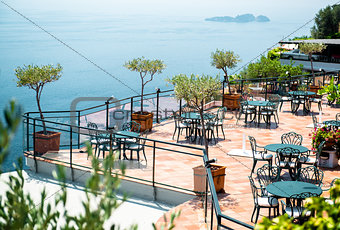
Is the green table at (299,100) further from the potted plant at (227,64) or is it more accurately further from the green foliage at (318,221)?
the green foliage at (318,221)

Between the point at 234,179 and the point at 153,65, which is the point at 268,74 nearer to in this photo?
the point at 153,65

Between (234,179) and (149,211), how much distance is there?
1.83 m

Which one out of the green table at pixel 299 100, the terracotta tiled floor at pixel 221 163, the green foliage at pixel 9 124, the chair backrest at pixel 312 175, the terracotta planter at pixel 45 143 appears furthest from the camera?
the green table at pixel 299 100

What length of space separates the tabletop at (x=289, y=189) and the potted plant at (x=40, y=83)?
20.2ft

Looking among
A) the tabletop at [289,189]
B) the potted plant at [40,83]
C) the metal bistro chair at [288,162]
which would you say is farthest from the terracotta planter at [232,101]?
the tabletop at [289,189]

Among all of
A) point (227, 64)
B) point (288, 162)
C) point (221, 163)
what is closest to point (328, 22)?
point (227, 64)

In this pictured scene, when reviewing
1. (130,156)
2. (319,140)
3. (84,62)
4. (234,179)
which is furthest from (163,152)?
(84,62)

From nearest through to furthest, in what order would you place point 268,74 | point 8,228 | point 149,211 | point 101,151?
point 8,228, point 149,211, point 101,151, point 268,74

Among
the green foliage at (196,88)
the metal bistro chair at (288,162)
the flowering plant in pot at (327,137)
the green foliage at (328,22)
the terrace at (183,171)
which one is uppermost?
the green foliage at (328,22)

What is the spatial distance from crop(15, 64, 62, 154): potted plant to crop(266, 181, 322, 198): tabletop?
615 cm

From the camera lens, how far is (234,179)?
29.0ft

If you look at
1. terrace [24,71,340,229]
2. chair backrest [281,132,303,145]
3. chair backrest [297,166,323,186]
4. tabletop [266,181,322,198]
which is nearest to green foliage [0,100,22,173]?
terrace [24,71,340,229]

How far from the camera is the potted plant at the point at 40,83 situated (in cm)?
1068

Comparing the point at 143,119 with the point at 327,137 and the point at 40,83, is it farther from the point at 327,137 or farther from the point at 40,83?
the point at 327,137
